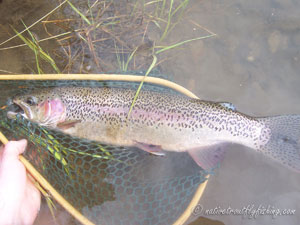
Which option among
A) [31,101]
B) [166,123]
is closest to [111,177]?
[166,123]

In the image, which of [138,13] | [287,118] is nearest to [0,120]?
[138,13]

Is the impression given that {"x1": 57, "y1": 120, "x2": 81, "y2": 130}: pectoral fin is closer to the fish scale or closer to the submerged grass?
the fish scale

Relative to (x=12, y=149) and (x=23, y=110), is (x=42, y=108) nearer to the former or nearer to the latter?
(x=23, y=110)

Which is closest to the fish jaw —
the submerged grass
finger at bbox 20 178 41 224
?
finger at bbox 20 178 41 224

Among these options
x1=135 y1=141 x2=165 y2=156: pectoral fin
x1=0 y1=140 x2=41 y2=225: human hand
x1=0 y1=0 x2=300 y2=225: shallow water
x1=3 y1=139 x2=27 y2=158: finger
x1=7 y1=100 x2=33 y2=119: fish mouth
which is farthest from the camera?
x1=0 y1=0 x2=300 y2=225: shallow water

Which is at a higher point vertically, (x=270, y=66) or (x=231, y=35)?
(x=231, y=35)

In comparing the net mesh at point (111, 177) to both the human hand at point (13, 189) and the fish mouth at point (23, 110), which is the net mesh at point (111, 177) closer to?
the fish mouth at point (23, 110)

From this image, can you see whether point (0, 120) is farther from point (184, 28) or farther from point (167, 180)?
point (184, 28)

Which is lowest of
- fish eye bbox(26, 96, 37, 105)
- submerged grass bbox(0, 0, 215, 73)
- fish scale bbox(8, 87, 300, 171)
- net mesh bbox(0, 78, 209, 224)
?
net mesh bbox(0, 78, 209, 224)
